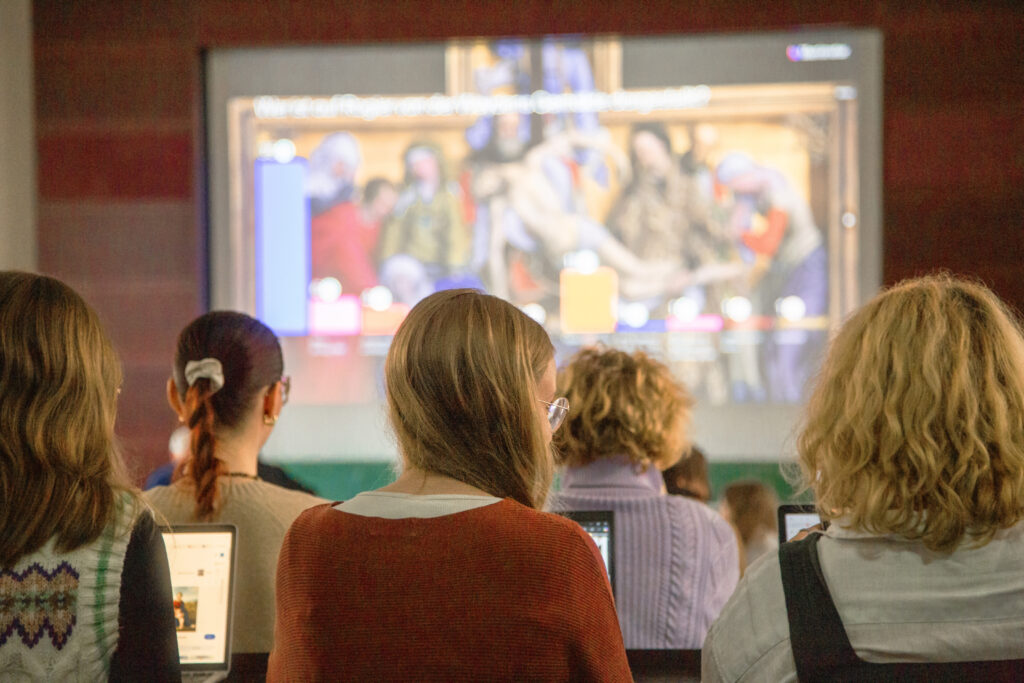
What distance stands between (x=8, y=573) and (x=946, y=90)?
4032 mm

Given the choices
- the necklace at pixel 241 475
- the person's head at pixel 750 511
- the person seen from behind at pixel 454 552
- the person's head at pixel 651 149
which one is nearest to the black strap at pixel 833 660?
the person seen from behind at pixel 454 552

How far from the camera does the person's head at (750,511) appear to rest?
3135 mm

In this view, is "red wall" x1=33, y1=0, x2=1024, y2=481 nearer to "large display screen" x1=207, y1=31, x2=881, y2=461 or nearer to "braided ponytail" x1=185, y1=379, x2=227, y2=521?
"large display screen" x1=207, y1=31, x2=881, y2=461

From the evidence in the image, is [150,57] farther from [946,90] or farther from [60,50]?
[946,90]

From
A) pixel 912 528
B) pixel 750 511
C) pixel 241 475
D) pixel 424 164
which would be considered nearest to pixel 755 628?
pixel 912 528

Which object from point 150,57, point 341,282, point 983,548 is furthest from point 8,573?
point 150,57

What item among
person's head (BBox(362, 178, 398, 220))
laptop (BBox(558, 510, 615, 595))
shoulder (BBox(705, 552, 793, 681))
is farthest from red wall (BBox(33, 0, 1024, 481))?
shoulder (BBox(705, 552, 793, 681))

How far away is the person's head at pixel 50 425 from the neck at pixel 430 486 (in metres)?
0.40

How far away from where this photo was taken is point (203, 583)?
1.65m

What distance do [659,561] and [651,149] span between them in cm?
260

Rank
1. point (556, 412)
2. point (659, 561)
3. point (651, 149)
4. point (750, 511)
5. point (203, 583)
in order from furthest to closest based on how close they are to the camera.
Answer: point (651, 149) < point (750, 511) < point (659, 561) < point (203, 583) < point (556, 412)

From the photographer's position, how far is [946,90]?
4070mm

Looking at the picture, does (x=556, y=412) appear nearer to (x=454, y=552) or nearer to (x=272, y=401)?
(x=454, y=552)

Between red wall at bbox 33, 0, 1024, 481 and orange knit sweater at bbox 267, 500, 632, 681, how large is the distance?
344cm
